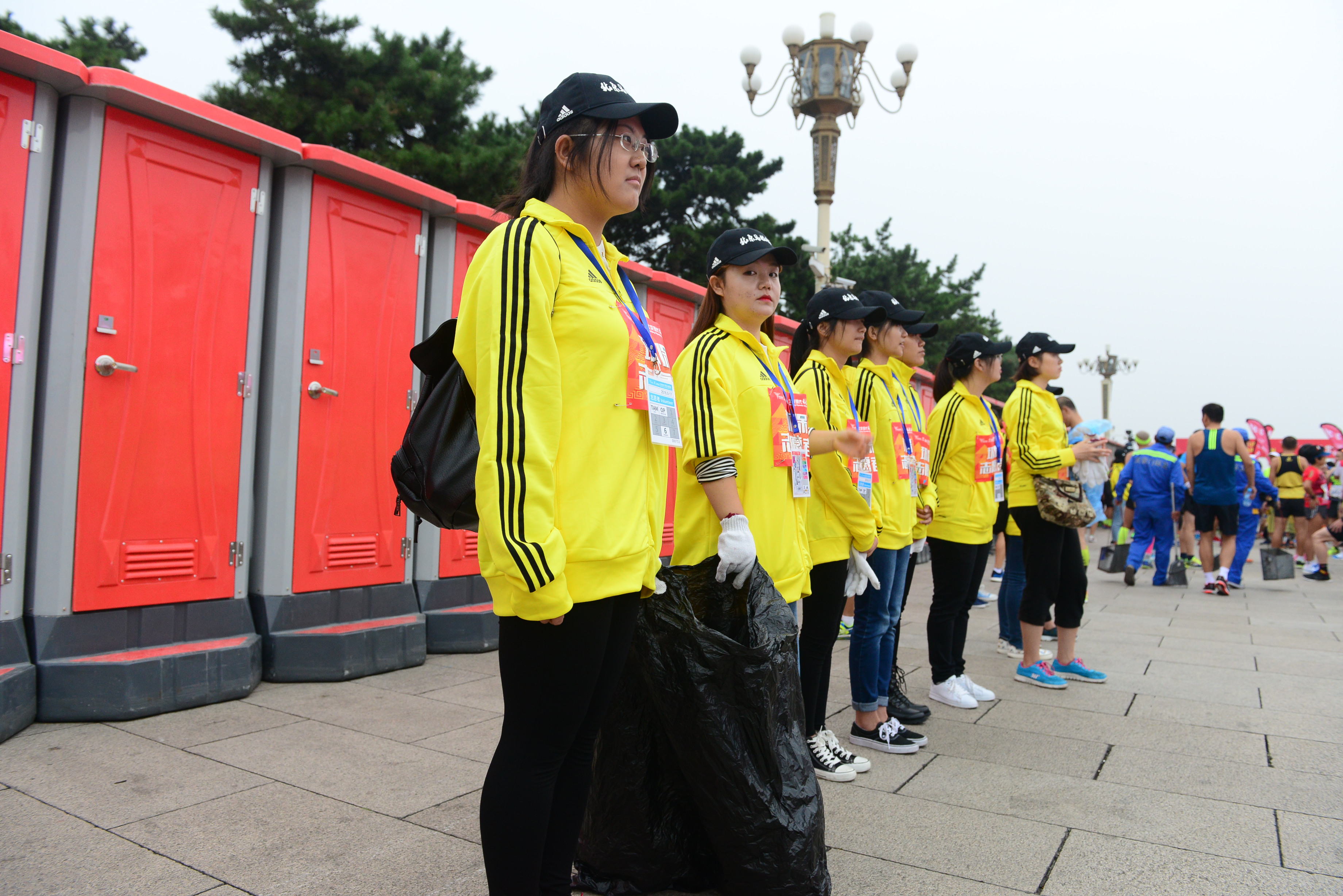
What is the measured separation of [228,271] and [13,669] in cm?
191

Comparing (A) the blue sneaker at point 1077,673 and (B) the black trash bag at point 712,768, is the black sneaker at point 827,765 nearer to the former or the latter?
(B) the black trash bag at point 712,768

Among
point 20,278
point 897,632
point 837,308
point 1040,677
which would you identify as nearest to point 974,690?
point 1040,677

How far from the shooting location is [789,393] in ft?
9.86

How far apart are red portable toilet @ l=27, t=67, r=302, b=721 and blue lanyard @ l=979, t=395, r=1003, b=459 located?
12.0ft

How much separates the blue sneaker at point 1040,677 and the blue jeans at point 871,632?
164 centimetres

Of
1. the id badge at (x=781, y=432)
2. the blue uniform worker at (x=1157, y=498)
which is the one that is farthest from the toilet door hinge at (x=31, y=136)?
the blue uniform worker at (x=1157, y=498)

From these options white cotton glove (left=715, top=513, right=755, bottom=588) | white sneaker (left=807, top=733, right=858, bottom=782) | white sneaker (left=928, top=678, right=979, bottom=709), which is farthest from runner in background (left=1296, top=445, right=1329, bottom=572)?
white cotton glove (left=715, top=513, right=755, bottom=588)

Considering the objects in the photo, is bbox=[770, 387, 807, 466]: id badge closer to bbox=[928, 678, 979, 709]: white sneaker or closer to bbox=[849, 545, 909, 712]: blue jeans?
bbox=[849, 545, 909, 712]: blue jeans

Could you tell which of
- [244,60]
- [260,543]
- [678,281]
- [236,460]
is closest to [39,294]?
[236,460]

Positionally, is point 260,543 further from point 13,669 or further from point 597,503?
point 597,503

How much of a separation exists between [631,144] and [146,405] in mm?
2974

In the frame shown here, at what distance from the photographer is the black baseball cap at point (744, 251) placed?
2.95 m

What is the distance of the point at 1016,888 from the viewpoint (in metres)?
2.40

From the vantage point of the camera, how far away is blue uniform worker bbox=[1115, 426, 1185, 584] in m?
10.1
